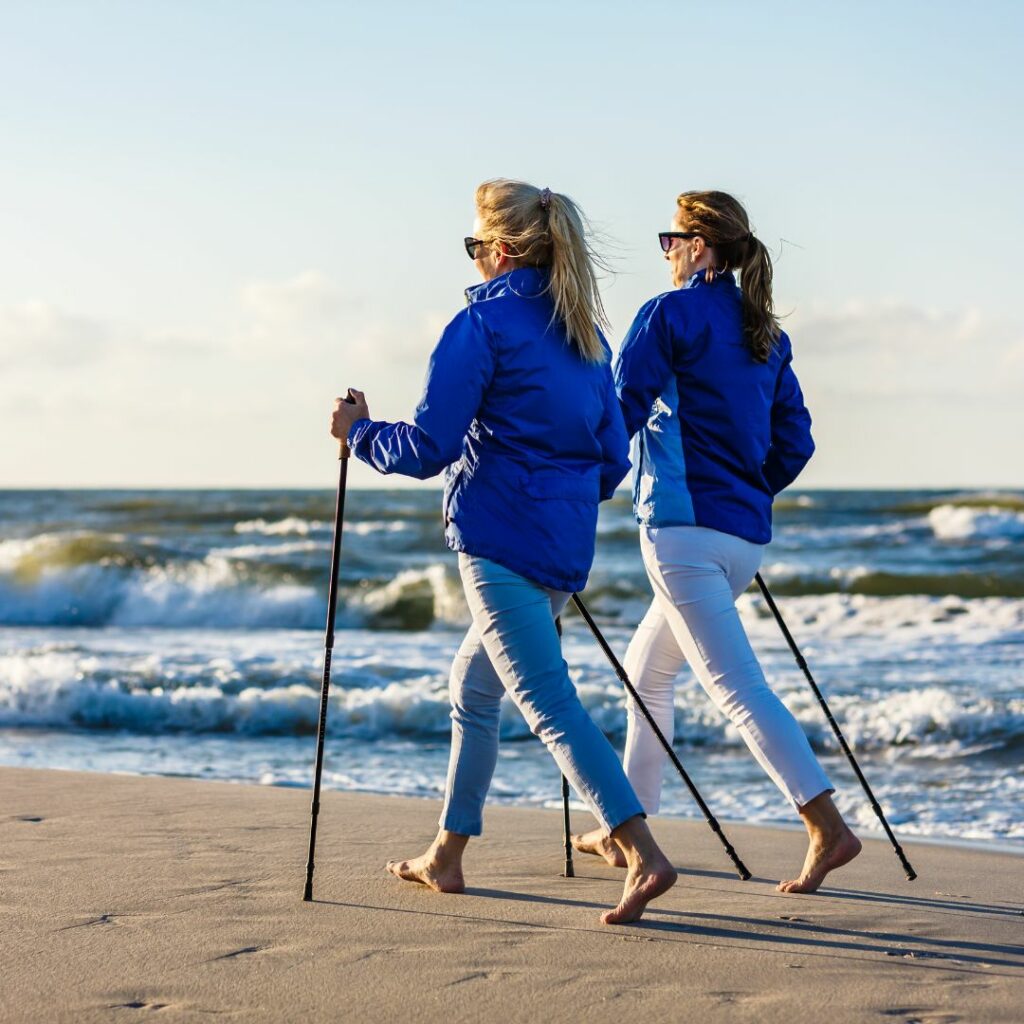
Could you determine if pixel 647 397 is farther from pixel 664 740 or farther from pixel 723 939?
pixel 723 939

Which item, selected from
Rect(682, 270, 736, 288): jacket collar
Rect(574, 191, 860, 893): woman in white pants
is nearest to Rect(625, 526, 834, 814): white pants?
Rect(574, 191, 860, 893): woman in white pants

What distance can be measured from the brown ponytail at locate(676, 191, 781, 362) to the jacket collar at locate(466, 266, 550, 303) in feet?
2.20

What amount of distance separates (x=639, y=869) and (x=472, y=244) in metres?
1.56

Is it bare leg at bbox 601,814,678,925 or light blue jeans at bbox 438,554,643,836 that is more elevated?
light blue jeans at bbox 438,554,643,836

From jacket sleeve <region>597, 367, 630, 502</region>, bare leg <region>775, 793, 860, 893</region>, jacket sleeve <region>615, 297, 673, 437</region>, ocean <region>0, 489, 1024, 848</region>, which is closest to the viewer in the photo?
jacket sleeve <region>597, 367, 630, 502</region>

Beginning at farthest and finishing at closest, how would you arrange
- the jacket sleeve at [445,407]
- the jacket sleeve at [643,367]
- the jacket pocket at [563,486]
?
1. the jacket sleeve at [643,367]
2. the jacket pocket at [563,486]
3. the jacket sleeve at [445,407]

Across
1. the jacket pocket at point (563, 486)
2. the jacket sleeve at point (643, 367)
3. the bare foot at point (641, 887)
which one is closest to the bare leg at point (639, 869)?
the bare foot at point (641, 887)

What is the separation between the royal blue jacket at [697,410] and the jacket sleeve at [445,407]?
617mm

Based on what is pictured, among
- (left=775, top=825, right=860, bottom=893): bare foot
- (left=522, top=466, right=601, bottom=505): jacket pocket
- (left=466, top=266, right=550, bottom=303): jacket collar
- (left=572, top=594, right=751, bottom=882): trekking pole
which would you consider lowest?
(left=775, top=825, right=860, bottom=893): bare foot

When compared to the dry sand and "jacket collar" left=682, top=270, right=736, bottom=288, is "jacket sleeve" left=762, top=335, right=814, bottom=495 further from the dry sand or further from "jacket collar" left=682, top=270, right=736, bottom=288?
the dry sand

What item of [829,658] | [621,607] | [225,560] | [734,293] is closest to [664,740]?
[734,293]

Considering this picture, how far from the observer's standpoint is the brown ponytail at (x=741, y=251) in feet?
12.4

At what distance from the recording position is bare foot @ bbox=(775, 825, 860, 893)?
3.57 m

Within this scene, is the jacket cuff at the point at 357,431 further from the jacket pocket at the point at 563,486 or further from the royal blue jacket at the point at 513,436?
the jacket pocket at the point at 563,486
